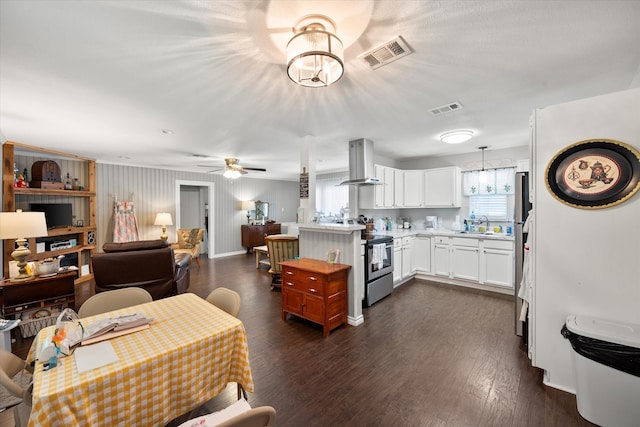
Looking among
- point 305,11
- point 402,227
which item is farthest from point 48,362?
point 402,227

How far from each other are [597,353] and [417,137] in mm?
3173

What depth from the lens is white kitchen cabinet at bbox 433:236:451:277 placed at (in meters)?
4.75

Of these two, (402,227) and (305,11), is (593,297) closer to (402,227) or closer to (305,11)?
(305,11)

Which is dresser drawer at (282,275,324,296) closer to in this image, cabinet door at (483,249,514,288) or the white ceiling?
the white ceiling

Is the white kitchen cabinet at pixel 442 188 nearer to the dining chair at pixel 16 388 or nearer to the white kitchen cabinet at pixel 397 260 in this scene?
the white kitchen cabinet at pixel 397 260

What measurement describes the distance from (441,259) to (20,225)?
229 inches

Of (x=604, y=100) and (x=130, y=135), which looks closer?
(x=604, y=100)

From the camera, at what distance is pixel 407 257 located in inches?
190

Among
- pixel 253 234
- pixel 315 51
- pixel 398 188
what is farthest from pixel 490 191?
pixel 253 234

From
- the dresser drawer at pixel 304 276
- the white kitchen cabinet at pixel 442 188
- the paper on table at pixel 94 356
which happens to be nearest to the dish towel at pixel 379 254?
the dresser drawer at pixel 304 276

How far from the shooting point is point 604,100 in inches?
73.6

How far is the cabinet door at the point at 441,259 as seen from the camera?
476cm

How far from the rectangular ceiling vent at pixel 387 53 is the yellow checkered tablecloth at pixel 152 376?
2021mm

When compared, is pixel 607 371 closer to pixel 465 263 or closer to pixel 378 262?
pixel 378 262
